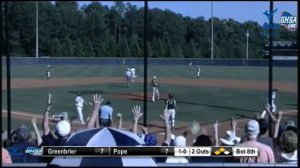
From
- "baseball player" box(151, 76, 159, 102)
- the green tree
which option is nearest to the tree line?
the green tree

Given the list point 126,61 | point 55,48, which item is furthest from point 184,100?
point 126,61

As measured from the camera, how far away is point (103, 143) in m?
4.71

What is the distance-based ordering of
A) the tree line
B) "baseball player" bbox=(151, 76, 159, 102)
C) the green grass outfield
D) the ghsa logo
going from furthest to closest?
1. the tree line
2. "baseball player" bbox=(151, 76, 159, 102)
3. the green grass outfield
4. the ghsa logo

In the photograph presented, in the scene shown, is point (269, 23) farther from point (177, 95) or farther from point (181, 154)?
point (177, 95)

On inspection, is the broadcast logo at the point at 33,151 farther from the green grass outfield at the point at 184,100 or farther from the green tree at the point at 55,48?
the green tree at the point at 55,48

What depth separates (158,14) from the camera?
176ft

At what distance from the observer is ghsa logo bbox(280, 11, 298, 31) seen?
8664 millimetres

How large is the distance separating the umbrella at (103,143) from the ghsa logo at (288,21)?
4667mm

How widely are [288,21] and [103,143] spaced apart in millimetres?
5037

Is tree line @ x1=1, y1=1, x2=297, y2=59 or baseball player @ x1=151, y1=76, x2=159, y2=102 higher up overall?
tree line @ x1=1, y1=1, x2=297, y2=59

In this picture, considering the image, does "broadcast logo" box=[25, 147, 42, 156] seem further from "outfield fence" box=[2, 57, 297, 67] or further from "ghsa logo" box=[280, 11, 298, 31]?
"outfield fence" box=[2, 57, 297, 67]

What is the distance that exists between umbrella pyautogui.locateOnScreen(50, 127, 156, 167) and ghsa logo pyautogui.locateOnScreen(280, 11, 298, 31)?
4.67 m

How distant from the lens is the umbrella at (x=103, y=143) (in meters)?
4.18

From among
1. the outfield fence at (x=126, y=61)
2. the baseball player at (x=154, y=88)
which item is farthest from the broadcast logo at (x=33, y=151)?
the outfield fence at (x=126, y=61)
